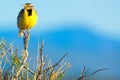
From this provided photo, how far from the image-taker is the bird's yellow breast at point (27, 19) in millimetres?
5928

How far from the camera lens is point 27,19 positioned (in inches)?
243

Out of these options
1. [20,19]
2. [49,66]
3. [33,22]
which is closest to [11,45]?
[49,66]

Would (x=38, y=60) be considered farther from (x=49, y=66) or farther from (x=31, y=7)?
(x=31, y=7)

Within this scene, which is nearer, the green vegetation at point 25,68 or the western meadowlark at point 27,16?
the green vegetation at point 25,68

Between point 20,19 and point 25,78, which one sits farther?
point 20,19

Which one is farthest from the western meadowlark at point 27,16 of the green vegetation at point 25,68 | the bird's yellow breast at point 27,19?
the green vegetation at point 25,68

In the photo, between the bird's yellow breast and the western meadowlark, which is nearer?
the bird's yellow breast

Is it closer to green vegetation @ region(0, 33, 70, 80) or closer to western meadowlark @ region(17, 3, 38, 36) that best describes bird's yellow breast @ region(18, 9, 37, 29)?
western meadowlark @ region(17, 3, 38, 36)

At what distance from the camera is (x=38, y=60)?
4047mm

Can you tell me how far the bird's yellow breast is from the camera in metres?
5.93

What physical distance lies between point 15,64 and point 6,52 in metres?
0.23

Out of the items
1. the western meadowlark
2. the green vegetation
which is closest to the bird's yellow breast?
the western meadowlark

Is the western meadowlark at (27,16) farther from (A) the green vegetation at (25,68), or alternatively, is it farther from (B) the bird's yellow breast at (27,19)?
(A) the green vegetation at (25,68)

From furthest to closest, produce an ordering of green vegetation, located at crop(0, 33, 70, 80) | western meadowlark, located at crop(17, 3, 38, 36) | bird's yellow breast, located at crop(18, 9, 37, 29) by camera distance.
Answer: western meadowlark, located at crop(17, 3, 38, 36)
bird's yellow breast, located at crop(18, 9, 37, 29)
green vegetation, located at crop(0, 33, 70, 80)
